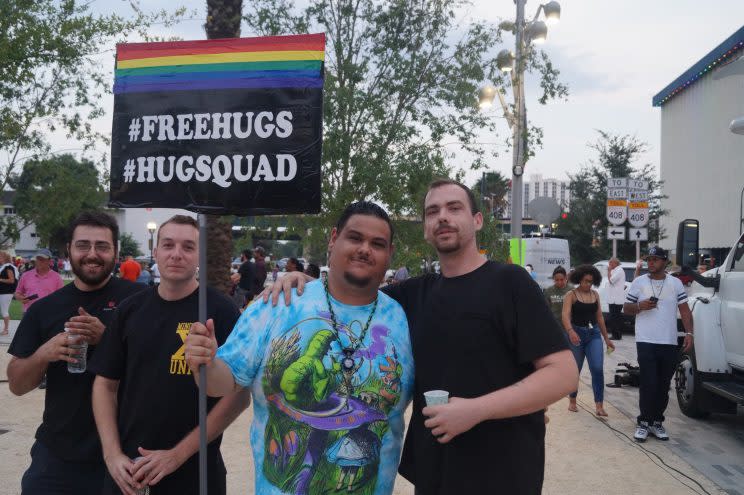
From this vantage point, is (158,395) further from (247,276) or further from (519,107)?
(247,276)

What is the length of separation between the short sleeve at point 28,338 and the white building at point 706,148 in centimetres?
2994

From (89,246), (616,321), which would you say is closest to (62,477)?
(89,246)

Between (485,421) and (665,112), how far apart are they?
43.7m

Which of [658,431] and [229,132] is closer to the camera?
[229,132]

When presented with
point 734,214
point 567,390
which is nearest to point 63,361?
point 567,390

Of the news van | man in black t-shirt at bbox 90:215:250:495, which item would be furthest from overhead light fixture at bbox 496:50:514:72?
the news van

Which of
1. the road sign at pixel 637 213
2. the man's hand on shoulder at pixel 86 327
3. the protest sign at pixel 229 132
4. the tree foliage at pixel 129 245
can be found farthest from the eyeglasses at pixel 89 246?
the tree foliage at pixel 129 245

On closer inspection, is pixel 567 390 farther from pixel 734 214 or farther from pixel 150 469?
pixel 734 214

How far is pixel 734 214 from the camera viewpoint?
31.5 meters

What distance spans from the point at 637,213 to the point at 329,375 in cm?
1205

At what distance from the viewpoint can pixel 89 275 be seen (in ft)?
11.0

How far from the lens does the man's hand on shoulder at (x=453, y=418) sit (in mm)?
2232

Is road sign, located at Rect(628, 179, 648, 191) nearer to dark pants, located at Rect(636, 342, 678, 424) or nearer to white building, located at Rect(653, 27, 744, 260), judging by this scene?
dark pants, located at Rect(636, 342, 678, 424)

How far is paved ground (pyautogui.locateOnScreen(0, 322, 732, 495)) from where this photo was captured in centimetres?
561
